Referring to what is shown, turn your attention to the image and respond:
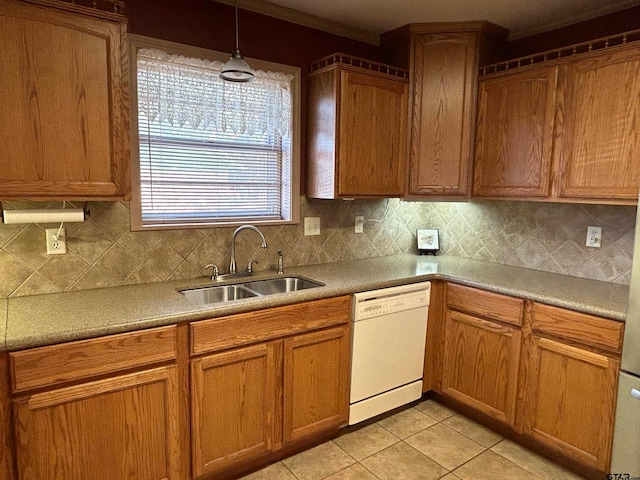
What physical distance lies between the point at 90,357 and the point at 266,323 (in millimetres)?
741

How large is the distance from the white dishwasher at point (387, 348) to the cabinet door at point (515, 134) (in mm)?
802

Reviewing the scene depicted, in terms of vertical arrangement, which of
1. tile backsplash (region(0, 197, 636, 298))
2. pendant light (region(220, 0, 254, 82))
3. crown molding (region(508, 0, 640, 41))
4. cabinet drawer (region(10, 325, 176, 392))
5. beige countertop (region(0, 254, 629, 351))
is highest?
crown molding (region(508, 0, 640, 41))

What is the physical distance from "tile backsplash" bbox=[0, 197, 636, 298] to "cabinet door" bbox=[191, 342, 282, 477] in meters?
0.67

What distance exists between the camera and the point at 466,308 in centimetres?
255

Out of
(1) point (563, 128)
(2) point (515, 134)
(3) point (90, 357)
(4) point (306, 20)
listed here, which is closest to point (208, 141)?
(4) point (306, 20)

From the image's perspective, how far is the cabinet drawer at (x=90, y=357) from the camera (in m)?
1.48

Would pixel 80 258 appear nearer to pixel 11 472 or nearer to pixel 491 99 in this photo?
pixel 11 472

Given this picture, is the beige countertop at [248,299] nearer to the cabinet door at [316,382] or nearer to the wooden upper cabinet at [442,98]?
the cabinet door at [316,382]

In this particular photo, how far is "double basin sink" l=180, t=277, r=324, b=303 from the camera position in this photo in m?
2.27

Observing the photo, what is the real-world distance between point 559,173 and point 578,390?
115cm

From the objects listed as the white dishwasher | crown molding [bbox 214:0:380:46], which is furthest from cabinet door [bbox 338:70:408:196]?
the white dishwasher

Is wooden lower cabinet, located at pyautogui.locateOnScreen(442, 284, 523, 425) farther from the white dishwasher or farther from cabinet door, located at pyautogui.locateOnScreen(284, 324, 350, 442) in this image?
cabinet door, located at pyautogui.locateOnScreen(284, 324, 350, 442)

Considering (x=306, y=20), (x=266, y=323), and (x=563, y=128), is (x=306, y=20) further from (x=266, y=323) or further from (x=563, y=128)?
(x=266, y=323)

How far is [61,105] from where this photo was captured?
168 centimetres
